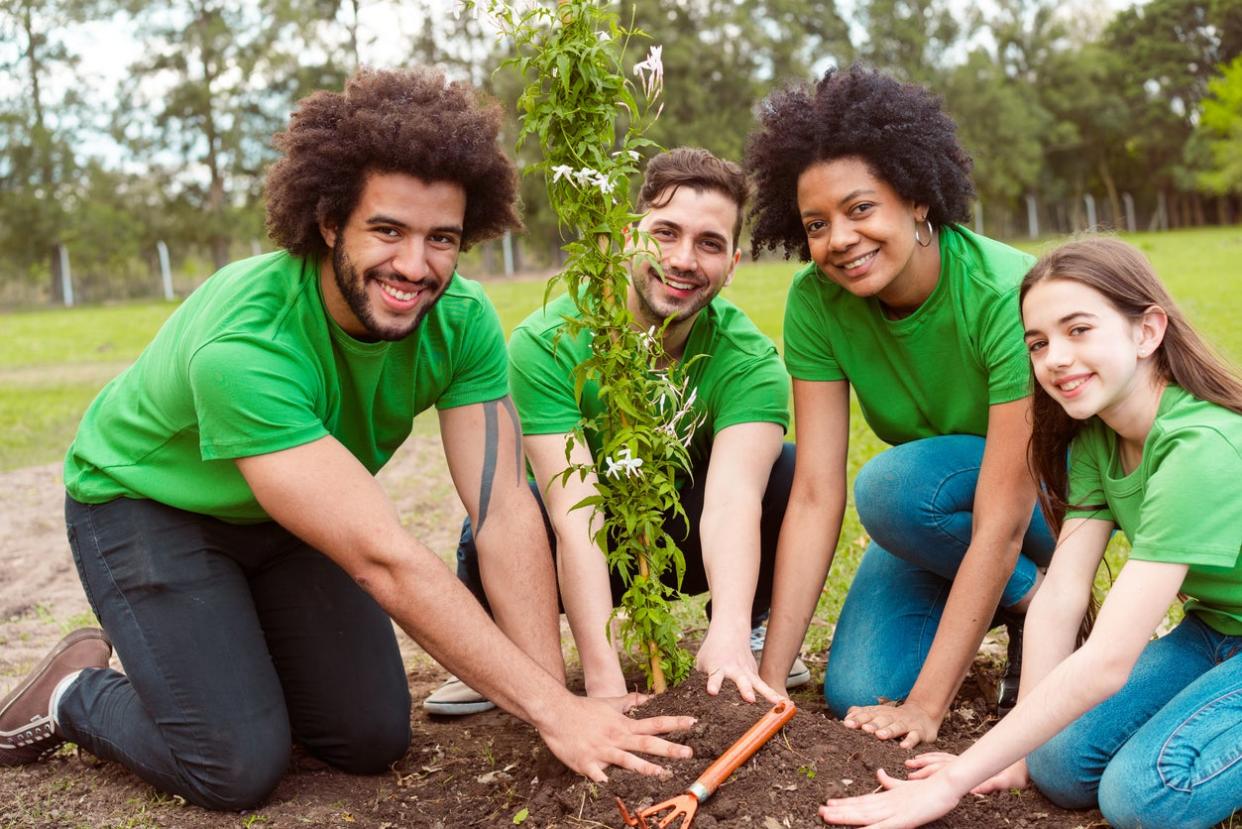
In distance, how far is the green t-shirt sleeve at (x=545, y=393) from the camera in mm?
3891

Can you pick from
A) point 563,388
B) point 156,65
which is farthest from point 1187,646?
point 156,65

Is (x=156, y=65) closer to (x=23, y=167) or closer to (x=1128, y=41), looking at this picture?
(x=23, y=167)

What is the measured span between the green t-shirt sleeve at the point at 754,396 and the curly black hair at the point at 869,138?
528 millimetres

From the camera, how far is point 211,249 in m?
40.8

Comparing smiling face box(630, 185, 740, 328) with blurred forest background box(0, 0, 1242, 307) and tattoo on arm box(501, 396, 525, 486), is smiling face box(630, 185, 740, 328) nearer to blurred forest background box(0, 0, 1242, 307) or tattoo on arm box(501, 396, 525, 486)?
tattoo on arm box(501, 396, 525, 486)

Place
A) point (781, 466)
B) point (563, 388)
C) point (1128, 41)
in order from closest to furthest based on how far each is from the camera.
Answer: point (563, 388) < point (781, 466) < point (1128, 41)

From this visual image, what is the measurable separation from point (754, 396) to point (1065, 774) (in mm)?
1479

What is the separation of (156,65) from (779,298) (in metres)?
26.1

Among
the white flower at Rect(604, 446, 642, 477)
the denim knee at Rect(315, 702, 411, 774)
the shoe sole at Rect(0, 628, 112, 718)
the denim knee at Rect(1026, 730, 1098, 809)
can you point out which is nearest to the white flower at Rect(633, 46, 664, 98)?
the white flower at Rect(604, 446, 642, 477)

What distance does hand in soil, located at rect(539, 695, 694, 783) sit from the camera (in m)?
2.99

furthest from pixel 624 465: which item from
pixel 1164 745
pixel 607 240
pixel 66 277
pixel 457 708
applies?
pixel 66 277

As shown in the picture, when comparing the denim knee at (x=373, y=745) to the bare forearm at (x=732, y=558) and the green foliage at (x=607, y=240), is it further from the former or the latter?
the bare forearm at (x=732, y=558)

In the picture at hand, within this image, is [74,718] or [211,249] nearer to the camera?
[74,718]

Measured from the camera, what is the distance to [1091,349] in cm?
294
